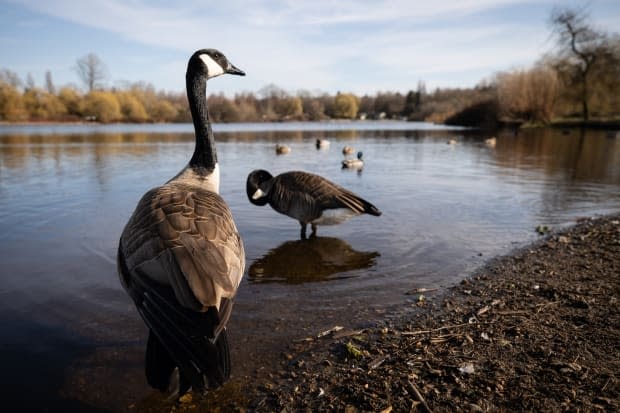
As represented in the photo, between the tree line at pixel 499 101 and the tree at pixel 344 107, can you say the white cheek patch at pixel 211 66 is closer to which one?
the tree line at pixel 499 101

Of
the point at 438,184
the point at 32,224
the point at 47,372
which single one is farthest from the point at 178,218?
the point at 438,184

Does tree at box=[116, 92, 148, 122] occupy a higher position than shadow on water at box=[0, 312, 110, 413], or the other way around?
tree at box=[116, 92, 148, 122]

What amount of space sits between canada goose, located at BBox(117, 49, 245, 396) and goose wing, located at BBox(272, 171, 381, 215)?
366 cm

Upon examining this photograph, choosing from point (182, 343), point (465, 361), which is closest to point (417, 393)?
point (465, 361)

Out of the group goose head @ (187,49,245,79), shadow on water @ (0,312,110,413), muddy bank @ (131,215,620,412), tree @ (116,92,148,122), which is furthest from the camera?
tree @ (116,92,148,122)

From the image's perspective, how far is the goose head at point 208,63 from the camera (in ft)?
15.1

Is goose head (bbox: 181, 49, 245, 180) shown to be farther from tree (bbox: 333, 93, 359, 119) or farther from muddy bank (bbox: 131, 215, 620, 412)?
tree (bbox: 333, 93, 359, 119)

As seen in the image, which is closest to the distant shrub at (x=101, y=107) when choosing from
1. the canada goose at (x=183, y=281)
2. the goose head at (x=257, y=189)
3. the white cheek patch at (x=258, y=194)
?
the goose head at (x=257, y=189)

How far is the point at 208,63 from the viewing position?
4.69 m

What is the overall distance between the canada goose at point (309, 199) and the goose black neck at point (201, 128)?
8.92 ft

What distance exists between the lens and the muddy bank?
2.62 metres

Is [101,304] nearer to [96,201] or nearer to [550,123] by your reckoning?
[96,201]

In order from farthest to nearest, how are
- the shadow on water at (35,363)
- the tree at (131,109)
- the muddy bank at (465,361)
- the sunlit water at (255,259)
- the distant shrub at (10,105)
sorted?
the tree at (131,109)
the distant shrub at (10,105)
the sunlit water at (255,259)
the shadow on water at (35,363)
the muddy bank at (465,361)

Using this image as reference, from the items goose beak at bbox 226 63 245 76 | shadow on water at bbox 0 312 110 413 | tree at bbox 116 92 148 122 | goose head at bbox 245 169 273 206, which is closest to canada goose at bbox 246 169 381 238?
goose head at bbox 245 169 273 206
